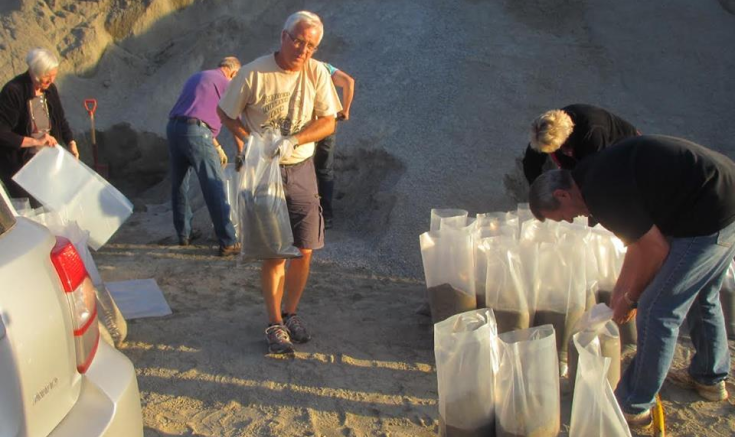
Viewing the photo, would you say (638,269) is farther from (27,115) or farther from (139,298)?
(27,115)

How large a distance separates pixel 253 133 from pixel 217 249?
2423 millimetres

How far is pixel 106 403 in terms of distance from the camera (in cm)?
202

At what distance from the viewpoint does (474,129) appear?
271 inches

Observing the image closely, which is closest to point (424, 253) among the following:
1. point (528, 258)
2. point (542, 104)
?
point (528, 258)

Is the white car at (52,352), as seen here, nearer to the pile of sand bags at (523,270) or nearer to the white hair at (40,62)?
the pile of sand bags at (523,270)

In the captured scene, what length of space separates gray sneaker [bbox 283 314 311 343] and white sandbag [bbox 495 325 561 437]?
1442mm

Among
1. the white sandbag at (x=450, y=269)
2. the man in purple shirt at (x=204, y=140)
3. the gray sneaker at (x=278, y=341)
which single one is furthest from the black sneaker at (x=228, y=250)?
the white sandbag at (x=450, y=269)

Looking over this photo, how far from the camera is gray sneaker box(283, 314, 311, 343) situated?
13.1 ft

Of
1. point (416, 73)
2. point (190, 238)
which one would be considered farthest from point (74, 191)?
point (416, 73)

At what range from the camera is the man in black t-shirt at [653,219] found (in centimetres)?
272

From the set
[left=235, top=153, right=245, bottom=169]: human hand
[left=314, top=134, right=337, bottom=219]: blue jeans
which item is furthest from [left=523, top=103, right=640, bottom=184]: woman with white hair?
[left=314, top=134, right=337, bottom=219]: blue jeans

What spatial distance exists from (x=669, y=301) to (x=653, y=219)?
0.35 metres

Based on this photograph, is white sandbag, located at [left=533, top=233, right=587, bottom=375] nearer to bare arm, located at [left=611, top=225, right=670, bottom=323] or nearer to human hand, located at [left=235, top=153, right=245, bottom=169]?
bare arm, located at [left=611, top=225, right=670, bottom=323]

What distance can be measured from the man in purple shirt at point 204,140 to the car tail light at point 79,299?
3.45m
